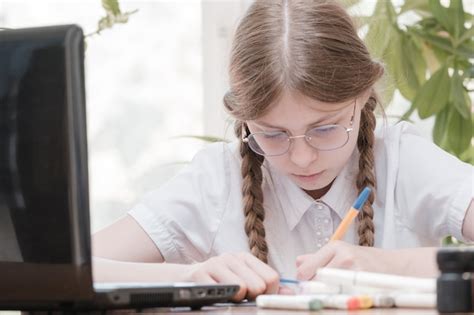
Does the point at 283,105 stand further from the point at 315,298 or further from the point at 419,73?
the point at 419,73

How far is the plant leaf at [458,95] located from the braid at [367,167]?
21.4 inches

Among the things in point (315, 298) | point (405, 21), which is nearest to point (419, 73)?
point (405, 21)

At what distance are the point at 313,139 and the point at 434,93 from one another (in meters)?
0.82

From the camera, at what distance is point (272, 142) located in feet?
5.13

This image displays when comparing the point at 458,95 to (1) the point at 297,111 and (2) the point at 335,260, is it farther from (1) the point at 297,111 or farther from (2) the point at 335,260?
(2) the point at 335,260

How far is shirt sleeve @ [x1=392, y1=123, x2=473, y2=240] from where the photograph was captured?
1665 millimetres

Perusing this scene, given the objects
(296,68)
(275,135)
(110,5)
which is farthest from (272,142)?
(110,5)

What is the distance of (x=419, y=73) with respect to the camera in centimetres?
238

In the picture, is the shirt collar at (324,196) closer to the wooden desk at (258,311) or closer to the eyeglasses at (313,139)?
the eyeglasses at (313,139)

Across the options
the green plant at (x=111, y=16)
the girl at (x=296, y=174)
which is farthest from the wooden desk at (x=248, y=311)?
the green plant at (x=111, y=16)

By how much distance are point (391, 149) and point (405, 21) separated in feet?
2.45

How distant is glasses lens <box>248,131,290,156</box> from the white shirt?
22cm

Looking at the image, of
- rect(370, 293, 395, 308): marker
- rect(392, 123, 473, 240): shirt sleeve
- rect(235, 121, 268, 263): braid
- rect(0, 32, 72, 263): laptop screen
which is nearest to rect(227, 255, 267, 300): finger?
rect(370, 293, 395, 308): marker

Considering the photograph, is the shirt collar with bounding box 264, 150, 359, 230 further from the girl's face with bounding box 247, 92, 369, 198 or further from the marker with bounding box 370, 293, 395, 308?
the marker with bounding box 370, 293, 395, 308
